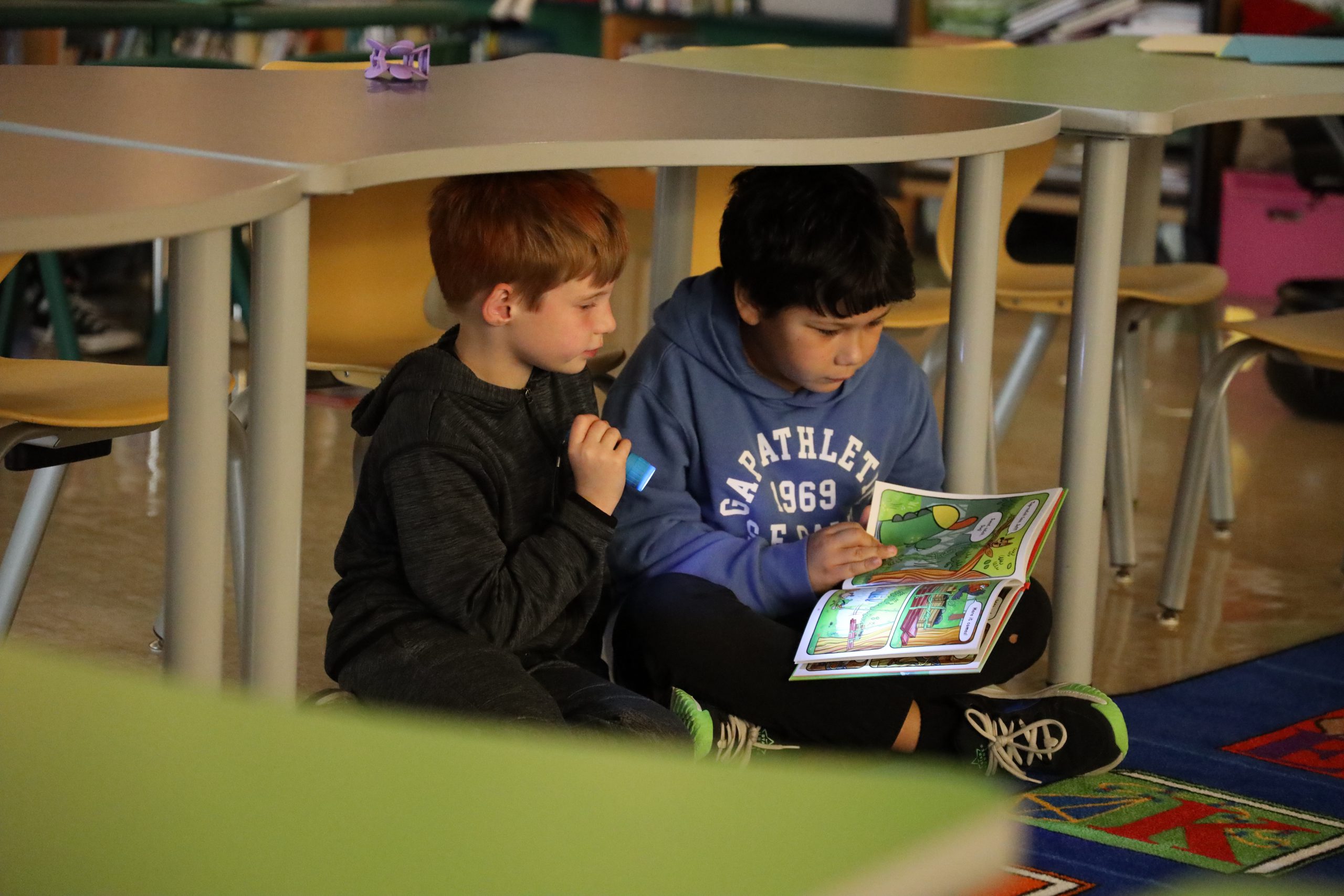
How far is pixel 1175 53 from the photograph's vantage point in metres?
2.57

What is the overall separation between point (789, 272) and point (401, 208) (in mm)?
663

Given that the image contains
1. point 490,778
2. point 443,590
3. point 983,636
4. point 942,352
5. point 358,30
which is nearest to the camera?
point 490,778

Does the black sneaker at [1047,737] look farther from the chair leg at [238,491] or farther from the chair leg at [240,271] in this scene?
the chair leg at [240,271]

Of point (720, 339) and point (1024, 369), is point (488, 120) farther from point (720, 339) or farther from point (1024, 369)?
point (1024, 369)

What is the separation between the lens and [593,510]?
53.9 inches

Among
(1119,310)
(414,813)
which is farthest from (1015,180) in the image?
(414,813)

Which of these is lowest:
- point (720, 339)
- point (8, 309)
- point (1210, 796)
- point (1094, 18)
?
point (1210, 796)

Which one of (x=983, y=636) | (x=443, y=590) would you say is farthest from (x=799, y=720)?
(x=443, y=590)

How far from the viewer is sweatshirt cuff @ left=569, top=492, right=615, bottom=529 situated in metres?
1.37

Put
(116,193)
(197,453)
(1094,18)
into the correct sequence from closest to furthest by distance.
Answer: (116,193) < (197,453) < (1094,18)

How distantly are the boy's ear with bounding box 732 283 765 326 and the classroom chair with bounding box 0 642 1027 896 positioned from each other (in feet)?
3.95

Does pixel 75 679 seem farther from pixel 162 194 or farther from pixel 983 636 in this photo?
pixel 983 636

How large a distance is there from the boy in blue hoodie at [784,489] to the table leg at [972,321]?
0.04m

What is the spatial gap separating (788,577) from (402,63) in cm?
70
